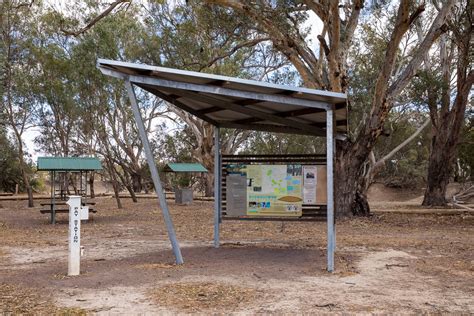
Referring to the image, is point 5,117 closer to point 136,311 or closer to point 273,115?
point 273,115

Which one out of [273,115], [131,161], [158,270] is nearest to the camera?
[158,270]

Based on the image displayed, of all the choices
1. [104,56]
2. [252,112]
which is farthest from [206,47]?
[252,112]

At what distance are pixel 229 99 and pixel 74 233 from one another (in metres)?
3.02

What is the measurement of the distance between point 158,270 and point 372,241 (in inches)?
219

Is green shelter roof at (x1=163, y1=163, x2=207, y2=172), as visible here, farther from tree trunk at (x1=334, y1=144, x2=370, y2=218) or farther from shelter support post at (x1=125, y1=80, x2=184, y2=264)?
shelter support post at (x1=125, y1=80, x2=184, y2=264)

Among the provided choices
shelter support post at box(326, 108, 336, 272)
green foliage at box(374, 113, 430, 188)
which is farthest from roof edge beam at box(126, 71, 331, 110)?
green foliage at box(374, 113, 430, 188)

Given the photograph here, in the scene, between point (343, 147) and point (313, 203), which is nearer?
point (313, 203)

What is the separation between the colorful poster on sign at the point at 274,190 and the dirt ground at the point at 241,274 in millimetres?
767

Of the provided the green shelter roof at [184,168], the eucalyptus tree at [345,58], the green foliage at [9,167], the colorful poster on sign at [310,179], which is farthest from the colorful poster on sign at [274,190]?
the green foliage at [9,167]

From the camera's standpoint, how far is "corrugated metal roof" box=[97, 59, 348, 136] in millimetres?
7059

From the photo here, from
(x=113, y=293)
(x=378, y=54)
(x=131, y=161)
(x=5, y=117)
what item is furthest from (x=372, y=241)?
(x=131, y=161)

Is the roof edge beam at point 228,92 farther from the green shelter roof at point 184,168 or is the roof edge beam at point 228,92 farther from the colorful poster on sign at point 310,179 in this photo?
the green shelter roof at point 184,168

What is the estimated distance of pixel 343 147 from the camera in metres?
16.4

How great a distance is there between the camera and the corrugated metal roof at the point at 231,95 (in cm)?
706
